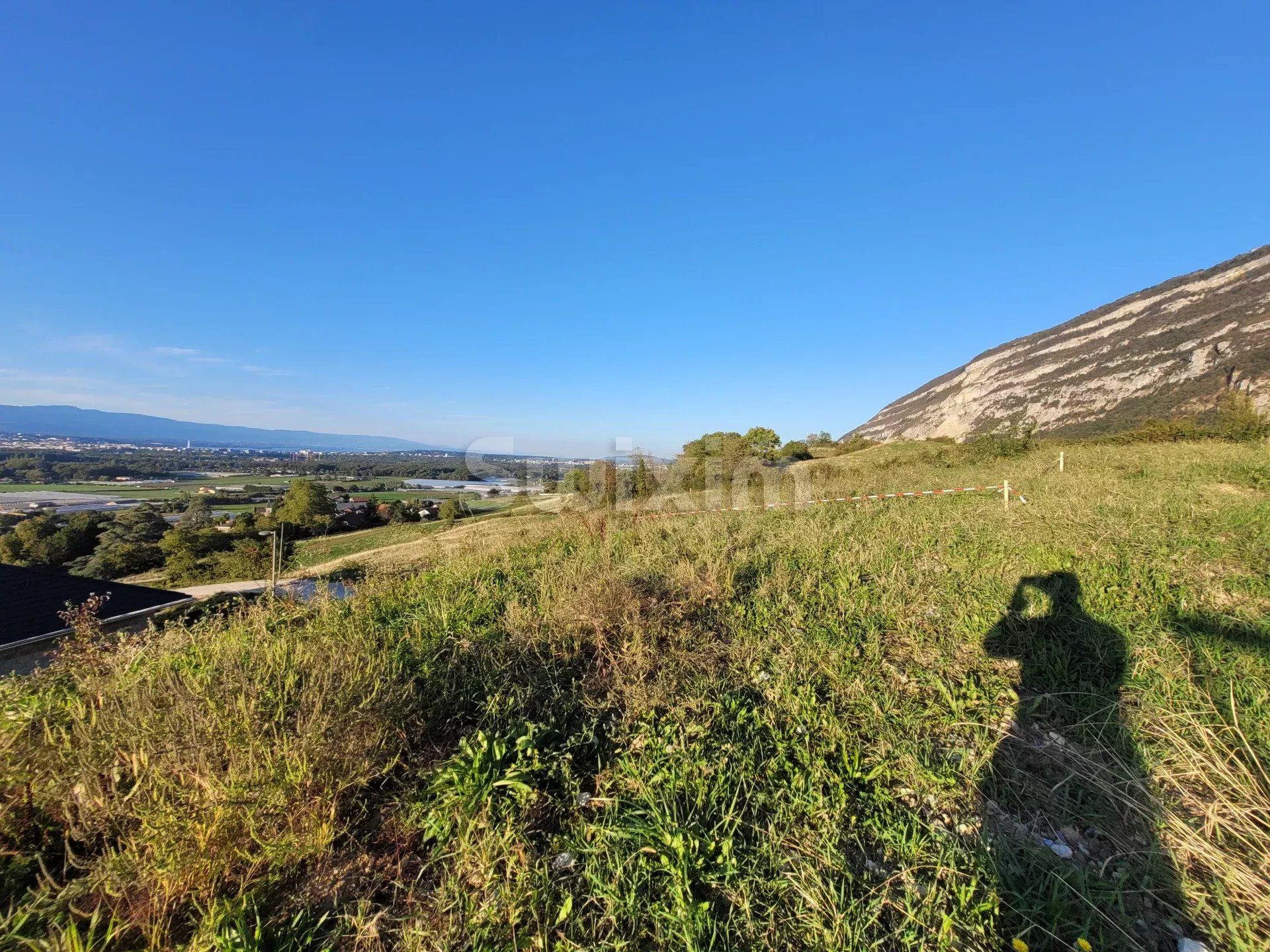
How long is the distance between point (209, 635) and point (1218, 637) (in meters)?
5.89

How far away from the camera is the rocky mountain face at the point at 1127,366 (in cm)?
3447

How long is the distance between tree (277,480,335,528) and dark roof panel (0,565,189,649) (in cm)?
1306

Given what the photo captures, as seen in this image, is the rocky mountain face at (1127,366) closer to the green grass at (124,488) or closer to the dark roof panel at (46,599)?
the dark roof panel at (46,599)

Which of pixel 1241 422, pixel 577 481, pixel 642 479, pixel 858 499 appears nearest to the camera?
pixel 858 499

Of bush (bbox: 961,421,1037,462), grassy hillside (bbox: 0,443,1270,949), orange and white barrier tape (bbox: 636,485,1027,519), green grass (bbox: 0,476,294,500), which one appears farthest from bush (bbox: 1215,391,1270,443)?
green grass (bbox: 0,476,294,500)

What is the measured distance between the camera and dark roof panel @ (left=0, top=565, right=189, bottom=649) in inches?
247

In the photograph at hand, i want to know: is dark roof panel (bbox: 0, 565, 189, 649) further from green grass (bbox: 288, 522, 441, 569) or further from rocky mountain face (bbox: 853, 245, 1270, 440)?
rocky mountain face (bbox: 853, 245, 1270, 440)

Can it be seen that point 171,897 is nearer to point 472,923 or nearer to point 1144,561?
point 472,923

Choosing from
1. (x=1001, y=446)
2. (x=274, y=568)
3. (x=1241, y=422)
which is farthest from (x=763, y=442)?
(x=274, y=568)

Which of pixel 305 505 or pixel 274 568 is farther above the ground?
pixel 274 568

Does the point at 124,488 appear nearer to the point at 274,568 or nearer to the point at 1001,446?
the point at 274,568

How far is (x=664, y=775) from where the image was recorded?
2031 mm

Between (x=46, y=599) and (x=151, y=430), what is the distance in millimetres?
144266

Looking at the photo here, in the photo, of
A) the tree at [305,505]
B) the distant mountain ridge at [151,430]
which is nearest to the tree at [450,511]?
the tree at [305,505]
